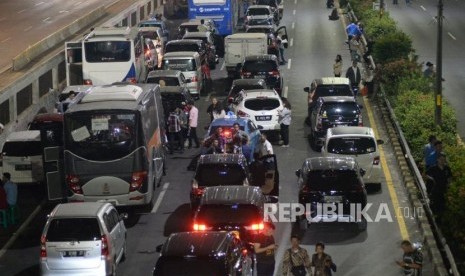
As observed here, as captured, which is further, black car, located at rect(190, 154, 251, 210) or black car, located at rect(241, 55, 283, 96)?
black car, located at rect(241, 55, 283, 96)

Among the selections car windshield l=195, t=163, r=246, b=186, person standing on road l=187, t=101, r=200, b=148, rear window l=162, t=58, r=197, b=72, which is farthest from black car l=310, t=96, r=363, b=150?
rear window l=162, t=58, r=197, b=72

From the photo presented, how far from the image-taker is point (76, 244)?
827 inches

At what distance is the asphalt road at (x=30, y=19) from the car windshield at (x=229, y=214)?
21.7 m

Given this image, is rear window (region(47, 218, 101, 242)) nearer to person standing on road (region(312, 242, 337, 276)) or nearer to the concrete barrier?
person standing on road (region(312, 242, 337, 276))

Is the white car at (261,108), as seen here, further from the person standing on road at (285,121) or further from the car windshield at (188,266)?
the car windshield at (188,266)

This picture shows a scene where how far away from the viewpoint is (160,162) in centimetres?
2958

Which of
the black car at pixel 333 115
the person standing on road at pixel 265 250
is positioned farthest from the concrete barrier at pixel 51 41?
the person standing on road at pixel 265 250

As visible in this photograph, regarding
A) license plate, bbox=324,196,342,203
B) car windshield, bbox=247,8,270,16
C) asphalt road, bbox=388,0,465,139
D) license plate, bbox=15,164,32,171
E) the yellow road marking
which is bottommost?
asphalt road, bbox=388,0,465,139

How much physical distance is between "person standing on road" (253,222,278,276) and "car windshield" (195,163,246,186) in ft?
11.3

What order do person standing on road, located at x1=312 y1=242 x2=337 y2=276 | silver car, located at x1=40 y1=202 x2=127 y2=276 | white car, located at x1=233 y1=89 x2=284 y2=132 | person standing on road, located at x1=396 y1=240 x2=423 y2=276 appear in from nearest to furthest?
person standing on road, located at x1=312 y1=242 x2=337 y2=276
person standing on road, located at x1=396 y1=240 x2=423 y2=276
silver car, located at x1=40 y1=202 x2=127 y2=276
white car, located at x1=233 y1=89 x2=284 y2=132

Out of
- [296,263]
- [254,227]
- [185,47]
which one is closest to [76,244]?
[254,227]

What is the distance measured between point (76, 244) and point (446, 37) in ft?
150

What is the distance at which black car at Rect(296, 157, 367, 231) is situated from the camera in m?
24.7

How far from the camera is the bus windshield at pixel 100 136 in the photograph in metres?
25.9
